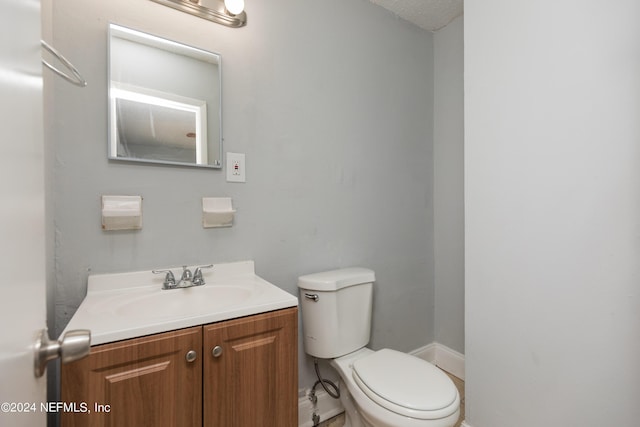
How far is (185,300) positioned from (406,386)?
2.99 ft

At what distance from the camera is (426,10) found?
6.33 ft

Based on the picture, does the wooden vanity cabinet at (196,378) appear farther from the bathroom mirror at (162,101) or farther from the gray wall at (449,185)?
the gray wall at (449,185)

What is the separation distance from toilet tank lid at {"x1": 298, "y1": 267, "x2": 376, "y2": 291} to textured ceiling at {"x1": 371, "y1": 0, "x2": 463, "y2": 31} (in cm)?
167

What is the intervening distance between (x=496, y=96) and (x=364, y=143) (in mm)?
731

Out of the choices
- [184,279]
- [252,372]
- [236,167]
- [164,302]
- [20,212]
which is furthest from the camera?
[236,167]

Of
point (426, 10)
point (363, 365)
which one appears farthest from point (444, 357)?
point (426, 10)

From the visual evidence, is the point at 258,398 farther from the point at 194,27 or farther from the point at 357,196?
the point at 194,27

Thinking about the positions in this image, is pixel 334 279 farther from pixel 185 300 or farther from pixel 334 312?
pixel 185 300

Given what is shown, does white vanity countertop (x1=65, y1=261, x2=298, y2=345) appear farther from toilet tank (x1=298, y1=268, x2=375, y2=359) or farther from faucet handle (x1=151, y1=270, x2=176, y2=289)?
toilet tank (x1=298, y1=268, x2=375, y2=359)

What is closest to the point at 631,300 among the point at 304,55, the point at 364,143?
the point at 364,143

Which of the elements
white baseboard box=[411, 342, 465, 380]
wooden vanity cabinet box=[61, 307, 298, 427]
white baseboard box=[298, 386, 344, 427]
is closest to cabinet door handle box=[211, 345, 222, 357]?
wooden vanity cabinet box=[61, 307, 298, 427]

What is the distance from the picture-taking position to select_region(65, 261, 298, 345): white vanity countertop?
82 centimetres

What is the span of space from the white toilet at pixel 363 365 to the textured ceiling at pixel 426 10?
5.47ft

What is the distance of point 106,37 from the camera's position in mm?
1145
